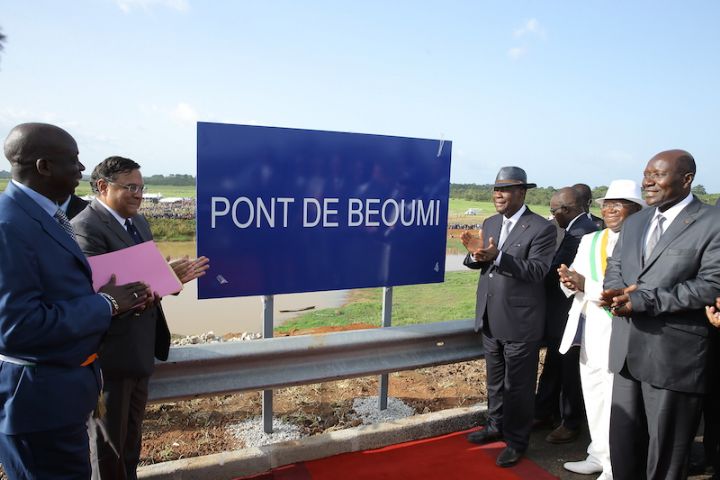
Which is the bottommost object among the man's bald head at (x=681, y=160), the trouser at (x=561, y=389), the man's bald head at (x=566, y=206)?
the trouser at (x=561, y=389)

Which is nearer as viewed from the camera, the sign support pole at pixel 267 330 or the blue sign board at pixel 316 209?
the blue sign board at pixel 316 209

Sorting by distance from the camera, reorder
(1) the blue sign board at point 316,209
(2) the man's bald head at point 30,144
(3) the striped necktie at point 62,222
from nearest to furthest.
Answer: (2) the man's bald head at point 30,144 → (3) the striped necktie at point 62,222 → (1) the blue sign board at point 316,209

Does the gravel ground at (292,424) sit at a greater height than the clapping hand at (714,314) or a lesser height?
lesser

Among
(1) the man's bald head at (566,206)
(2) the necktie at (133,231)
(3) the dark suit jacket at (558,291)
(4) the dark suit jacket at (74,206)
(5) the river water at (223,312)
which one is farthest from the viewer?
(5) the river water at (223,312)

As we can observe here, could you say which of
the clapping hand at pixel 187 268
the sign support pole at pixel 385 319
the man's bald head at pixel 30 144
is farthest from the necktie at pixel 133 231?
the sign support pole at pixel 385 319

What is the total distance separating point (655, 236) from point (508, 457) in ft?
5.47

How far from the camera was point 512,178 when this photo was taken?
131 inches

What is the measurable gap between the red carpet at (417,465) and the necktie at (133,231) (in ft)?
4.99

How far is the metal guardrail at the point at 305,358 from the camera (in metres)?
2.63

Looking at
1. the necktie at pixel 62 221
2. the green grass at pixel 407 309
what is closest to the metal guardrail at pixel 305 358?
the necktie at pixel 62 221

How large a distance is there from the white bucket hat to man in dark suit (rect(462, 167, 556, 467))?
1.64ft

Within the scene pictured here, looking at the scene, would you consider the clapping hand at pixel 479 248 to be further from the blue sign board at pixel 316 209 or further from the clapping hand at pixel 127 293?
the clapping hand at pixel 127 293

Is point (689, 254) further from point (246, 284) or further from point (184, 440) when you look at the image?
point (184, 440)

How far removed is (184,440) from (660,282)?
2.97 m
